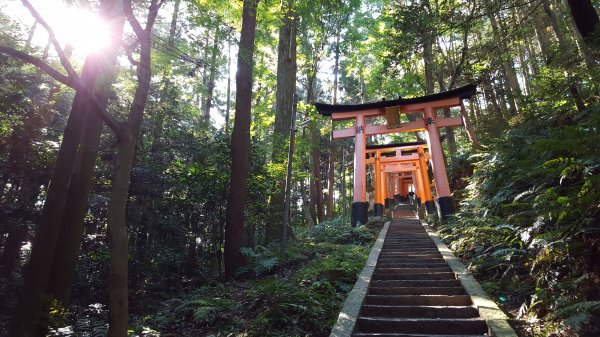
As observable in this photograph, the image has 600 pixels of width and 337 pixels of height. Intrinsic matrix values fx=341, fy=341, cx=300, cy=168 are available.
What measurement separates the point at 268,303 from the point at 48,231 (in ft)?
10.9

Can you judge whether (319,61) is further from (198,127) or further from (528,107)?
(528,107)

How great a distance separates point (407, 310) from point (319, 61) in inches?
539

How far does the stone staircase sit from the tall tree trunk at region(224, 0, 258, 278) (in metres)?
3.50

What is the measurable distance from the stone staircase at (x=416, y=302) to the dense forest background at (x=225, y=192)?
19.0 inches

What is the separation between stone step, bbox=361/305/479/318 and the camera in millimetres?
4414

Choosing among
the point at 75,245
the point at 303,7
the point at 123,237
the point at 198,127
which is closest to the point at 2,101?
the point at 75,245

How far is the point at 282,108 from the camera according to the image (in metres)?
12.6

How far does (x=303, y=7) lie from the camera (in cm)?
1260

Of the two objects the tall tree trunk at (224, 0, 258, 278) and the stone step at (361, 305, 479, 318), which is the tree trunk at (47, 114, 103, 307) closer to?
the tall tree trunk at (224, 0, 258, 278)

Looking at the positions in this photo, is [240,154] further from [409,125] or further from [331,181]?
[331,181]

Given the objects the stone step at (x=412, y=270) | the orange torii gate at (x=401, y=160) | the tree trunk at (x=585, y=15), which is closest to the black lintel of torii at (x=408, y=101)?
the tree trunk at (x=585, y=15)

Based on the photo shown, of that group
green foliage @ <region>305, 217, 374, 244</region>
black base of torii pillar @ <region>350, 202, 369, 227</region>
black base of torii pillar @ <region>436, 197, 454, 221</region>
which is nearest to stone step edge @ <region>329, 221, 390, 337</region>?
green foliage @ <region>305, 217, 374, 244</region>

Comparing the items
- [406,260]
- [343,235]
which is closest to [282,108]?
[343,235]

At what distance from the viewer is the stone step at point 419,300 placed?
479 centimetres
